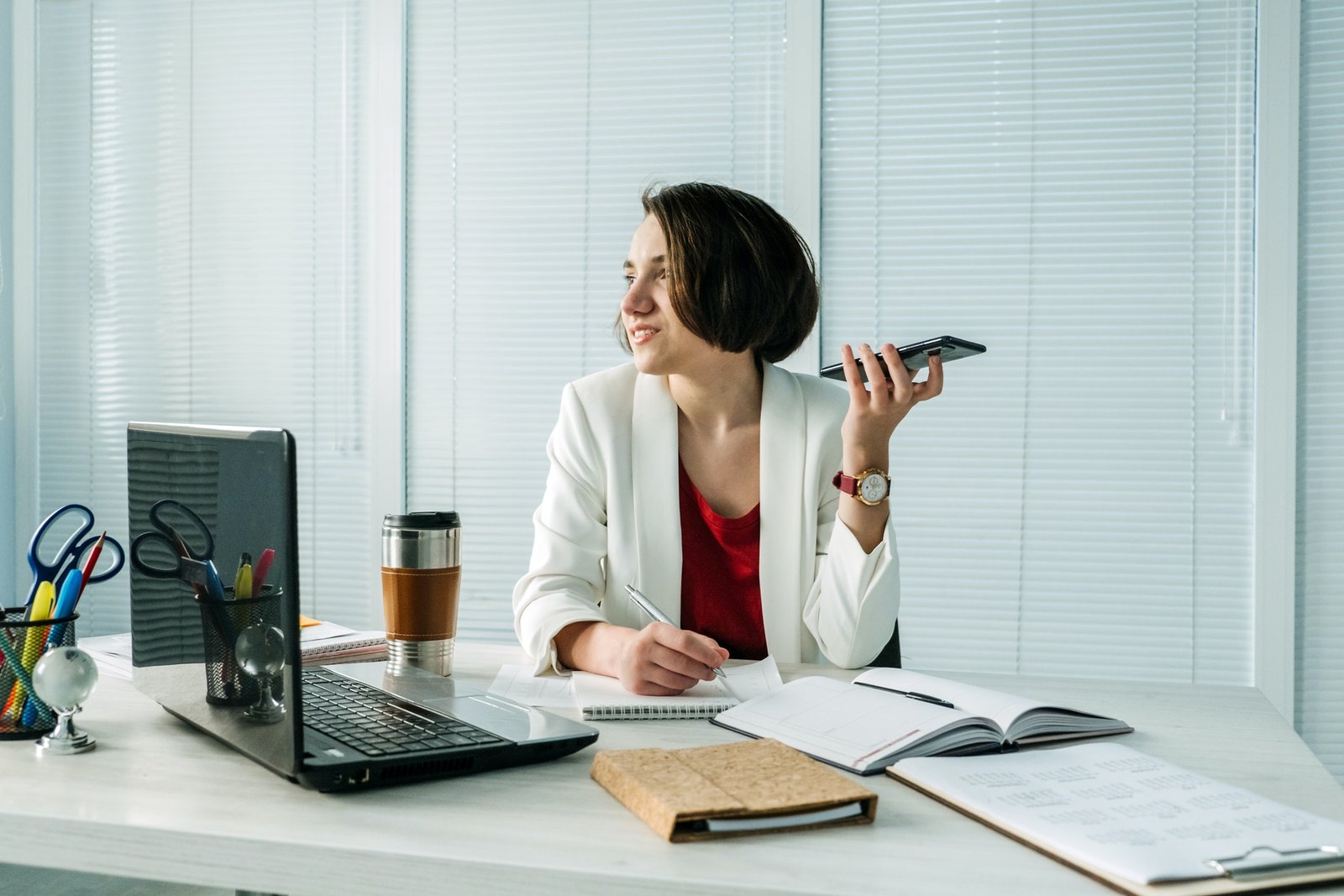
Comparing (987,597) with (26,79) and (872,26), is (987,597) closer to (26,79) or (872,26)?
(872,26)

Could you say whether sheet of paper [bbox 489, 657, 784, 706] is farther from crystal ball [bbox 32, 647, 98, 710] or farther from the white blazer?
crystal ball [bbox 32, 647, 98, 710]

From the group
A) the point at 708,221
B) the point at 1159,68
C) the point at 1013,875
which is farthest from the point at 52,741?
the point at 1159,68

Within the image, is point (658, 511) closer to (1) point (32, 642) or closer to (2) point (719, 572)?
(2) point (719, 572)

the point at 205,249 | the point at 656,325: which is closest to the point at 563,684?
the point at 656,325

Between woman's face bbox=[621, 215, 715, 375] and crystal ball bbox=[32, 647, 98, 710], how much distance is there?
86 cm

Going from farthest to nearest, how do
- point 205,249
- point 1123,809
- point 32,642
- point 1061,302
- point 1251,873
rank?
point 205,249 → point 1061,302 → point 32,642 → point 1123,809 → point 1251,873

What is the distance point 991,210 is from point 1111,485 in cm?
70

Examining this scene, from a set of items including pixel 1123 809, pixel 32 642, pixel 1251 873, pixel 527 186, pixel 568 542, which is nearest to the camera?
pixel 1251 873

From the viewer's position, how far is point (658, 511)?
1.52 metres

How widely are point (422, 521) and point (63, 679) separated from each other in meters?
0.35

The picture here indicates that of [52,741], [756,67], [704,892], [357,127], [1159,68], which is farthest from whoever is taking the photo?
[357,127]

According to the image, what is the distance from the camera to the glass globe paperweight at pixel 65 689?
87 cm

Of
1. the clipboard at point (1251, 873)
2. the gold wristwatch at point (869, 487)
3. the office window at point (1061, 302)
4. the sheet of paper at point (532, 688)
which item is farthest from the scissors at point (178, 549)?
the office window at point (1061, 302)

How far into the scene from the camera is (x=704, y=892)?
619 mm
